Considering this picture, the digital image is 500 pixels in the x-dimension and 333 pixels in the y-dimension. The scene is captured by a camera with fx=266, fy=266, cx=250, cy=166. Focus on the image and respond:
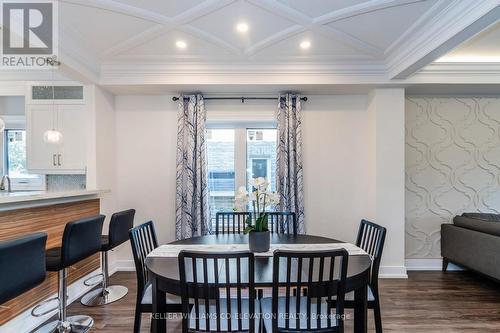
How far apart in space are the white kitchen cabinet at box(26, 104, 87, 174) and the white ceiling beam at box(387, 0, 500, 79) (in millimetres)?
3930

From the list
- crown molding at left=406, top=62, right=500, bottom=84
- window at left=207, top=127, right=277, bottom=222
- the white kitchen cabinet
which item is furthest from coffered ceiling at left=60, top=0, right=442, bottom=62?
window at left=207, top=127, right=277, bottom=222

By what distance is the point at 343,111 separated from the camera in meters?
3.89

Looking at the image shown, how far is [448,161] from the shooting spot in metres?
3.91

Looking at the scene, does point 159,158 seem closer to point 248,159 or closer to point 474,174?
point 248,159

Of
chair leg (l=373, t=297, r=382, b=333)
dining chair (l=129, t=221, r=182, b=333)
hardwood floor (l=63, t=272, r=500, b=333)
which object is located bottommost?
hardwood floor (l=63, t=272, r=500, b=333)

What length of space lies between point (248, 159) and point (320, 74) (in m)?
1.54

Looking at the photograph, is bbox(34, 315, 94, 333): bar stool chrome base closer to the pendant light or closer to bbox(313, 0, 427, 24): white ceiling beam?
the pendant light

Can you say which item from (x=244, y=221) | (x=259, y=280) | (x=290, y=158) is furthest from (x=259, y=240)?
(x=290, y=158)

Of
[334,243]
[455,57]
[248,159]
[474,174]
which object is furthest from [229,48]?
[474,174]

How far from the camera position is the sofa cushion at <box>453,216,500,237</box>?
3035 mm

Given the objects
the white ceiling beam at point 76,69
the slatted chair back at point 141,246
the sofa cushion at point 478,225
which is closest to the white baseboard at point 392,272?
the sofa cushion at point 478,225

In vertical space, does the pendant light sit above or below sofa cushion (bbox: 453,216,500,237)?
above

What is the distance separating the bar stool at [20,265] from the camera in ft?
5.19

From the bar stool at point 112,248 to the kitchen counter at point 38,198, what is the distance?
0.51 meters
